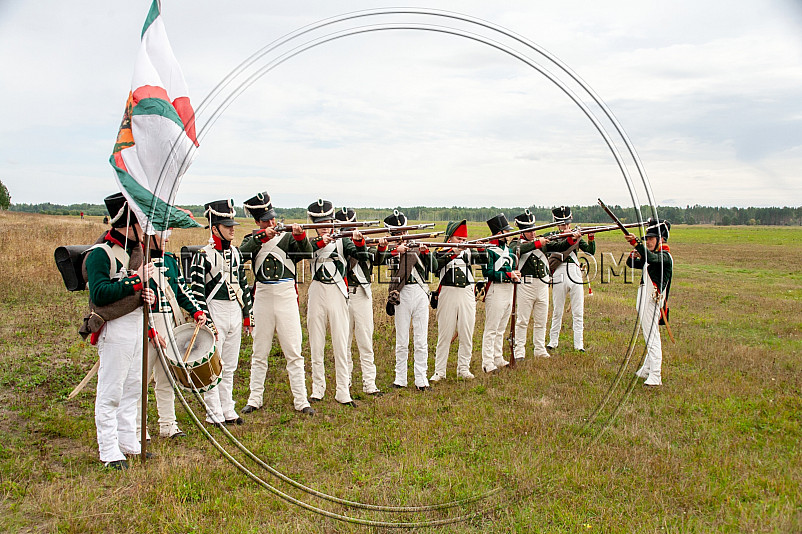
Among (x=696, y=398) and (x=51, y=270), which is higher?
(x=51, y=270)

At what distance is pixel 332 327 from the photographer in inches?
332

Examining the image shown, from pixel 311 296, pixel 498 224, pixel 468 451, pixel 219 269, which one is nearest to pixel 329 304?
pixel 311 296

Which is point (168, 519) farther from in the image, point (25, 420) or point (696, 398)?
point (696, 398)

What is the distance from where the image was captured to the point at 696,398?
8.42m

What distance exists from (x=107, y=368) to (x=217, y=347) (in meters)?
1.34

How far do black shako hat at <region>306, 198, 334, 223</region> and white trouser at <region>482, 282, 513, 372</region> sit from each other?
3875mm

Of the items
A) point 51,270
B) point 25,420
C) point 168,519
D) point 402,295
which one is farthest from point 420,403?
point 51,270

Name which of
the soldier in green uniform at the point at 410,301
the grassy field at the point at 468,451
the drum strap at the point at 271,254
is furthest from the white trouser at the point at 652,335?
the drum strap at the point at 271,254

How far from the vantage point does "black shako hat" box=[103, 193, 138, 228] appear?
5.91m

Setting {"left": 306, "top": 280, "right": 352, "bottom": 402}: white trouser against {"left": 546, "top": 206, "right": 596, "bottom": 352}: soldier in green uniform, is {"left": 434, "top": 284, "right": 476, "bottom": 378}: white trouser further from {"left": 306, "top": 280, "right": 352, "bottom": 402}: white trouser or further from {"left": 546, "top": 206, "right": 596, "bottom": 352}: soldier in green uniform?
{"left": 546, "top": 206, "right": 596, "bottom": 352}: soldier in green uniform

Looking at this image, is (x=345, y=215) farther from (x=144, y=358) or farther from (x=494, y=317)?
(x=144, y=358)

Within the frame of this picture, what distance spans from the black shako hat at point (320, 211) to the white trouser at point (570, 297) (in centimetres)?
618

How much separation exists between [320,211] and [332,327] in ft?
6.17

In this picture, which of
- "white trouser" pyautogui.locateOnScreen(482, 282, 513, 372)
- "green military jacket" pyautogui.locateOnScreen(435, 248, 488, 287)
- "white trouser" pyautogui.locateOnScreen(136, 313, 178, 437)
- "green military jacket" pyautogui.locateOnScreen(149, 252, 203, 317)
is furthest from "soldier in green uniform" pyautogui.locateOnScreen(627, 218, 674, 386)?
"white trouser" pyautogui.locateOnScreen(136, 313, 178, 437)
